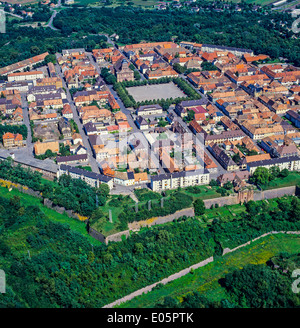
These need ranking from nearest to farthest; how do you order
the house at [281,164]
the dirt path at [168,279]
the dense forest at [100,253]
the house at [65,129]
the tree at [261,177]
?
the dense forest at [100,253] → the dirt path at [168,279] → the tree at [261,177] → the house at [281,164] → the house at [65,129]

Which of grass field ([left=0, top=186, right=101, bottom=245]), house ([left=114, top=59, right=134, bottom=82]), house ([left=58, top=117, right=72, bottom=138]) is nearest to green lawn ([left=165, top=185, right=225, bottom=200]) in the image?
grass field ([left=0, top=186, right=101, bottom=245])

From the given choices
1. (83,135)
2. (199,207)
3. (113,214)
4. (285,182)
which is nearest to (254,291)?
(199,207)

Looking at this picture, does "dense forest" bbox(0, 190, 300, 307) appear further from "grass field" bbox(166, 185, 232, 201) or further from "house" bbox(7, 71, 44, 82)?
"house" bbox(7, 71, 44, 82)

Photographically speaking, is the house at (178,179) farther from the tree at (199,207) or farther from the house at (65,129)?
the house at (65,129)

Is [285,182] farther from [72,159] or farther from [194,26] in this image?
[194,26]

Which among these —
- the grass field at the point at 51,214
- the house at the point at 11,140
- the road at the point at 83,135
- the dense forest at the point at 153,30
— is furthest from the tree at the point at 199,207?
the dense forest at the point at 153,30

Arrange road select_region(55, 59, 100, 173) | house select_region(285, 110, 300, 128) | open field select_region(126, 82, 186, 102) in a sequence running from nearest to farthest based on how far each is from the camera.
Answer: road select_region(55, 59, 100, 173), house select_region(285, 110, 300, 128), open field select_region(126, 82, 186, 102)
